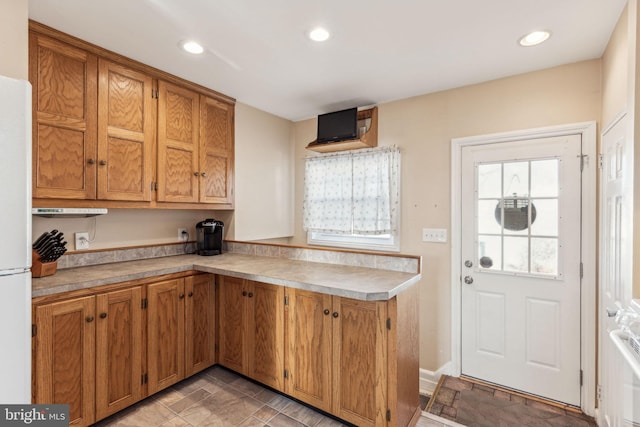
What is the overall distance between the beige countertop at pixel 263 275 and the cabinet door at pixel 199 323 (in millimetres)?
177

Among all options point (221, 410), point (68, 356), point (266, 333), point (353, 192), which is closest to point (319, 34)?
point (353, 192)

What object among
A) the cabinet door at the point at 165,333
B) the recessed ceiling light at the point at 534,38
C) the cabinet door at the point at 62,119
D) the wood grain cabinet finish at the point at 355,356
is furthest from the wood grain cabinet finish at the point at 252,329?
the recessed ceiling light at the point at 534,38

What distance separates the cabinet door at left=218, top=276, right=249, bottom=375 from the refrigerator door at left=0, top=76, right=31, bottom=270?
4.55 ft

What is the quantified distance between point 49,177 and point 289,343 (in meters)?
1.83

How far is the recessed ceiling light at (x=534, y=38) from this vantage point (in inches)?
72.7

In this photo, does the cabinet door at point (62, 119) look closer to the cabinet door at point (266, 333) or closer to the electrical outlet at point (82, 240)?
the electrical outlet at point (82, 240)

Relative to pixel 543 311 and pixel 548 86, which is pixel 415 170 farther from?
pixel 543 311

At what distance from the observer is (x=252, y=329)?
2.35m

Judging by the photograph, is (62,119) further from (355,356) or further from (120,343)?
(355,356)

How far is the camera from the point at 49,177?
1858 mm

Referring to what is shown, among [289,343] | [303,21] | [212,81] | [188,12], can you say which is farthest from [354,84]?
[289,343]

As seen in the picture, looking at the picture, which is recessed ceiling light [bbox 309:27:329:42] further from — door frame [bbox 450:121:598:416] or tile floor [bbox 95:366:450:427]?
tile floor [bbox 95:366:450:427]

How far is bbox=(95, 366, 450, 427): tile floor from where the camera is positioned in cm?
197

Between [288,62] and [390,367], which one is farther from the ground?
[288,62]
